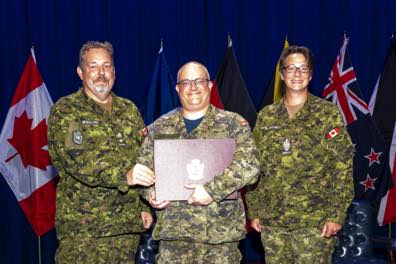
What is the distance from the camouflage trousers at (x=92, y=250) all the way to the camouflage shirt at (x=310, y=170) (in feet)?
2.80

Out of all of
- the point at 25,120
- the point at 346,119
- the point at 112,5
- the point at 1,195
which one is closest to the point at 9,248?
the point at 1,195

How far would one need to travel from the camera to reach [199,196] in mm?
2289

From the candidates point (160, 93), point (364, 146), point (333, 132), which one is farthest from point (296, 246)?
point (160, 93)

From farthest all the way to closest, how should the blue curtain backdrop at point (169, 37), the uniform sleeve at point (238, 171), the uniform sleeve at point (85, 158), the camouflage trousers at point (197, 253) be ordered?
the blue curtain backdrop at point (169, 37) → the uniform sleeve at point (85, 158) → the camouflage trousers at point (197, 253) → the uniform sleeve at point (238, 171)

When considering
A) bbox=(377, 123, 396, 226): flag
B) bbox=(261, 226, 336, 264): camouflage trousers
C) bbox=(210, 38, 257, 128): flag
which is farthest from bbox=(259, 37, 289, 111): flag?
bbox=(261, 226, 336, 264): camouflage trousers

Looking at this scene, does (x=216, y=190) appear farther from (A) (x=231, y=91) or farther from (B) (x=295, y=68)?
(A) (x=231, y=91)

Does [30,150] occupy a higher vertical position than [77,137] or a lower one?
lower

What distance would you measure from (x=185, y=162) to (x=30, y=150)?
7.96ft

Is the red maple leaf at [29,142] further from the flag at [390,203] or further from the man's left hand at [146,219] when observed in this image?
the flag at [390,203]

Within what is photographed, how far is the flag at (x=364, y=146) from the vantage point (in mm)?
4254

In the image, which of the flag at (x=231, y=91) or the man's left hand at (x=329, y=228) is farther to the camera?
the flag at (x=231, y=91)

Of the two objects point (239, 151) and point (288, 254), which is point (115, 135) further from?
point (288, 254)

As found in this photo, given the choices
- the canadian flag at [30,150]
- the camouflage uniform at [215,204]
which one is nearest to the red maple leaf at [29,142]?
the canadian flag at [30,150]

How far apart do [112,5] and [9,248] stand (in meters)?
2.44
